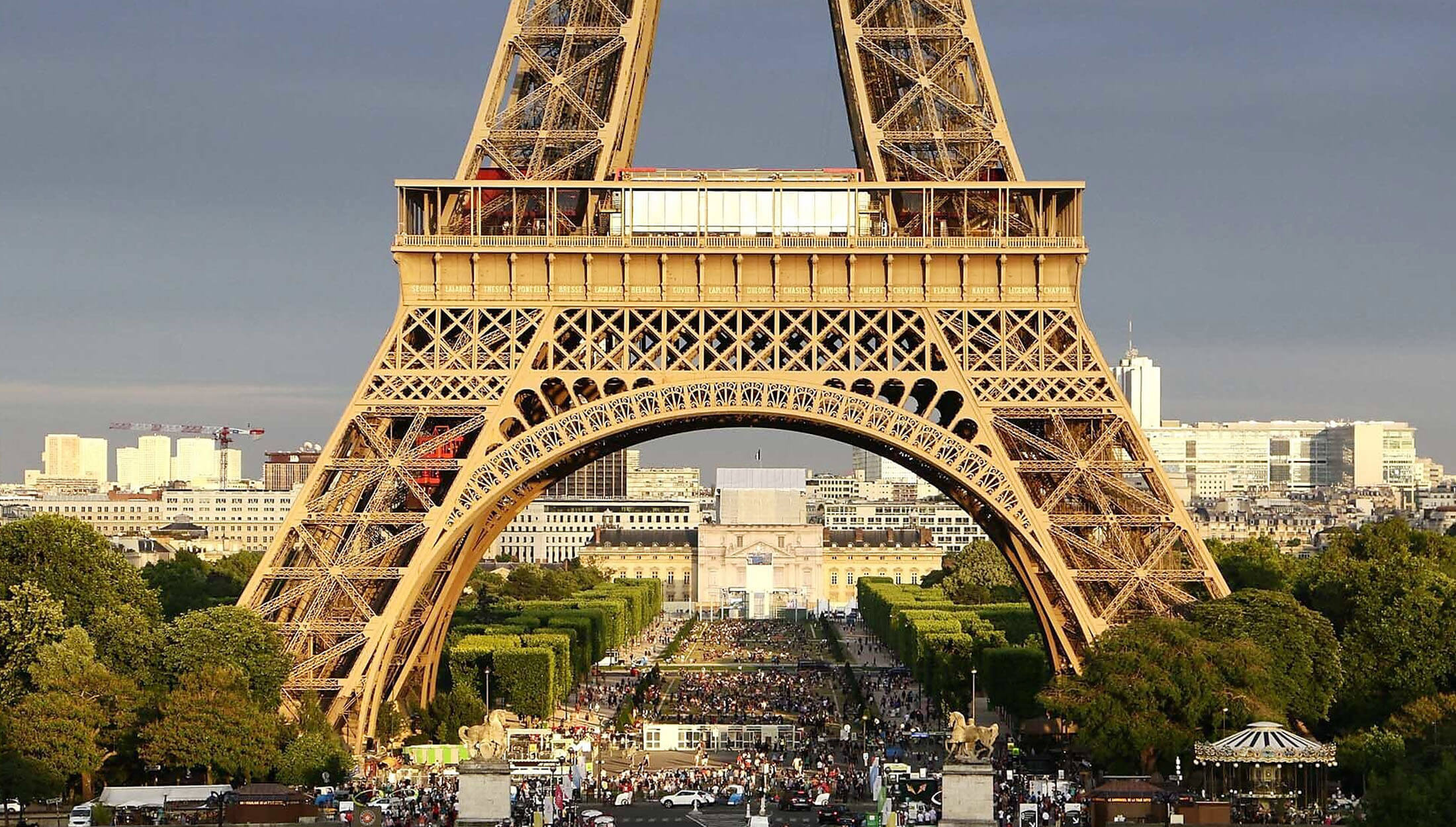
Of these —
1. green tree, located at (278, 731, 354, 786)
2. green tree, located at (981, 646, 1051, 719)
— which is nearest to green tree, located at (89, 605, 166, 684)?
green tree, located at (278, 731, 354, 786)

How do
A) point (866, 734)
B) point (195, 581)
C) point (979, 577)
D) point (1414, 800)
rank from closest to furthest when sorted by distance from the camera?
point (1414, 800), point (866, 734), point (195, 581), point (979, 577)

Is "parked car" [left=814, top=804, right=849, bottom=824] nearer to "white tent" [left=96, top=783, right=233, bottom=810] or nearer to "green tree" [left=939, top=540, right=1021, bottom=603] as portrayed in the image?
"white tent" [left=96, top=783, right=233, bottom=810]

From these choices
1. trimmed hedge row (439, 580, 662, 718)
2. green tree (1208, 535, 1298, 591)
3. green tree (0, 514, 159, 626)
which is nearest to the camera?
green tree (0, 514, 159, 626)

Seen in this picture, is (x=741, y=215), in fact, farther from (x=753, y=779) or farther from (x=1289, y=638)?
(x=1289, y=638)

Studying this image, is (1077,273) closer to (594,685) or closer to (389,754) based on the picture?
(389,754)

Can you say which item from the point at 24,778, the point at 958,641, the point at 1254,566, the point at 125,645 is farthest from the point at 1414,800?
the point at 1254,566

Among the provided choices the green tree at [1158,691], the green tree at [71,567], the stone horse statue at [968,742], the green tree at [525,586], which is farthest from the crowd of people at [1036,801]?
the green tree at [525,586]

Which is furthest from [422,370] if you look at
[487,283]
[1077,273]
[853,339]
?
[1077,273]
